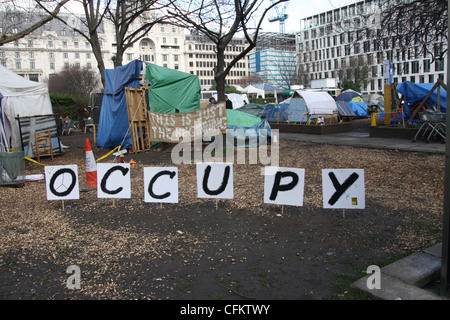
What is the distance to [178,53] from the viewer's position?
120750 millimetres

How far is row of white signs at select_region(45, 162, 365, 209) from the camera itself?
525cm

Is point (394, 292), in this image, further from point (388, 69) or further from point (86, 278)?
point (388, 69)

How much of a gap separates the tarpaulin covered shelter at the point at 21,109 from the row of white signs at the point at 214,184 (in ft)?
24.7

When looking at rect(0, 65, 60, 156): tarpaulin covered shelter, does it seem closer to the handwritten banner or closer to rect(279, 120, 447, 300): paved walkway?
the handwritten banner

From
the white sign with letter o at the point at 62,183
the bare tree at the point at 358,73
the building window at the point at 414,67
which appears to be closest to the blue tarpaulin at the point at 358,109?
the white sign with letter o at the point at 62,183

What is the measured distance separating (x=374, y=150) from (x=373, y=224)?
6.92 m

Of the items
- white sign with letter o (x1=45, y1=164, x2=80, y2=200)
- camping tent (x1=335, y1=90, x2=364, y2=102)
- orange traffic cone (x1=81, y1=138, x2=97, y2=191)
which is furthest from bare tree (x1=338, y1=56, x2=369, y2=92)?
white sign with letter o (x1=45, y1=164, x2=80, y2=200)

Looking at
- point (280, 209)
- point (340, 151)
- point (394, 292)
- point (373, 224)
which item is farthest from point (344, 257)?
point (340, 151)

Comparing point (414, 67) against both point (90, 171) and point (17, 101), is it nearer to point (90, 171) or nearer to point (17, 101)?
point (17, 101)

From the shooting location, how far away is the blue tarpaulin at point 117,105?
1386cm

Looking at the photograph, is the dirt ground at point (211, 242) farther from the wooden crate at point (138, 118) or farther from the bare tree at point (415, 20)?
the bare tree at point (415, 20)

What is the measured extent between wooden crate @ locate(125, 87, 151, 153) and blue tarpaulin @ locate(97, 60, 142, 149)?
72 cm

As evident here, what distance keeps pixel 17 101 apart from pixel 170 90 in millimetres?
5857

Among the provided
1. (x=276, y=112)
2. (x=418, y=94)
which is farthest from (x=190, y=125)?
(x=276, y=112)
